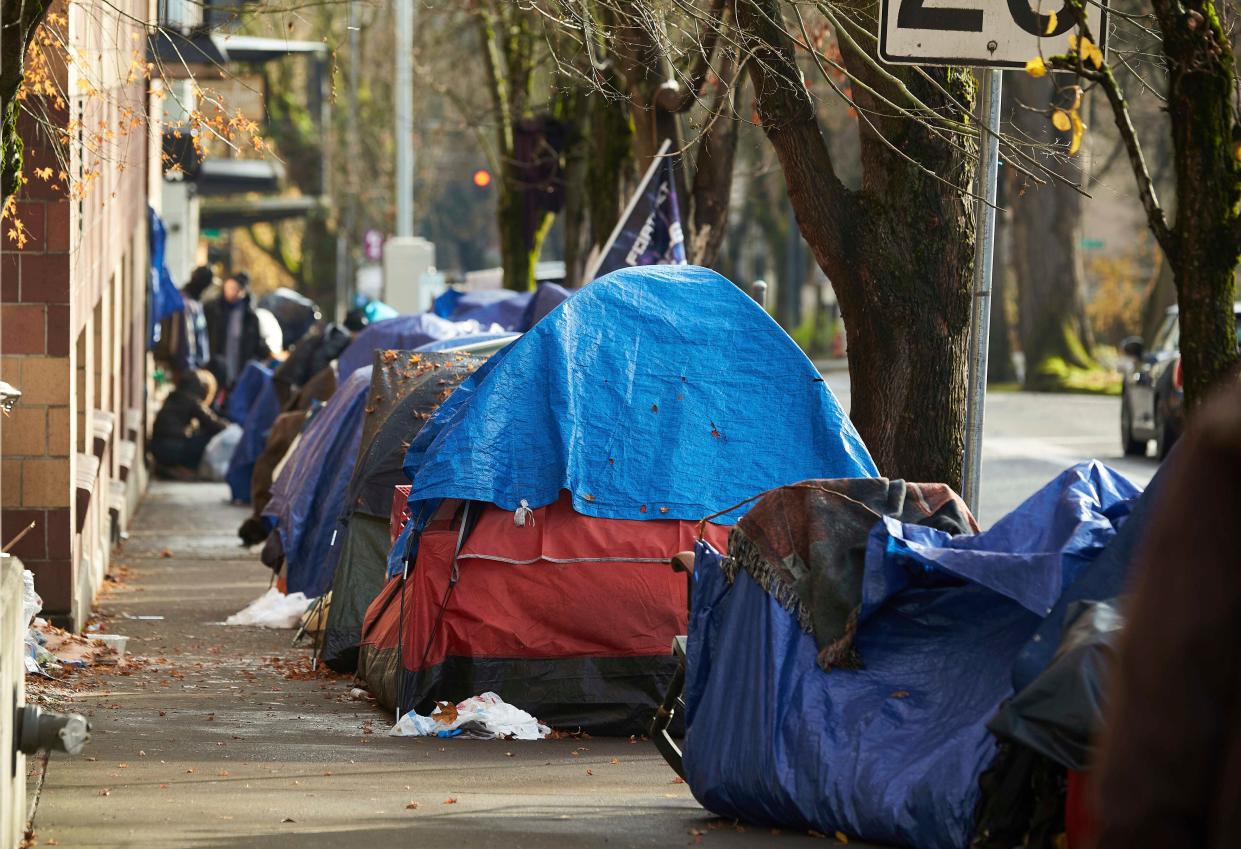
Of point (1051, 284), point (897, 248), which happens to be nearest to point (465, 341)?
point (897, 248)

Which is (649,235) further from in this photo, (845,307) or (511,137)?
(511,137)

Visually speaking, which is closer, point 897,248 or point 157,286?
point 897,248

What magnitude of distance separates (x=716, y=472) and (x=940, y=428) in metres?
1.17

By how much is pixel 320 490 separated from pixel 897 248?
4598 mm

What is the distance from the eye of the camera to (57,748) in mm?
5219

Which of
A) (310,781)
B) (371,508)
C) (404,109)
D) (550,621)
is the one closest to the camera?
(310,781)

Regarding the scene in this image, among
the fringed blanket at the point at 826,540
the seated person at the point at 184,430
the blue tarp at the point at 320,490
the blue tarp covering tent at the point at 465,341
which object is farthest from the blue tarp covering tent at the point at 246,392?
the fringed blanket at the point at 826,540

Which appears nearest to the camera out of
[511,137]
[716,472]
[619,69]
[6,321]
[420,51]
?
[716,472]

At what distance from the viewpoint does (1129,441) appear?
69.8 feet

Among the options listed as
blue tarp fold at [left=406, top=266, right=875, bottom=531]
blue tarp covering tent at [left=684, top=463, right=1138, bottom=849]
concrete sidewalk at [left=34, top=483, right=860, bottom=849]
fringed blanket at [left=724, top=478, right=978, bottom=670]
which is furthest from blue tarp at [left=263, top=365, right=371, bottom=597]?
blue tarp covering tent at [left=684, top=463, right=1138, bottom=849]

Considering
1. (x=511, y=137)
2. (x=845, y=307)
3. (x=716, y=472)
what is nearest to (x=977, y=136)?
(x=845, y=307)

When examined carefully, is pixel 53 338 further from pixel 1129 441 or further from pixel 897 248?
pixel 1129 441

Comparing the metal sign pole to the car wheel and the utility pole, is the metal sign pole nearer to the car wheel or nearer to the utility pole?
the car wheel

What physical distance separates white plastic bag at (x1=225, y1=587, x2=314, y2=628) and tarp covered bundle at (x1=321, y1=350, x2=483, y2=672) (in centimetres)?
149
